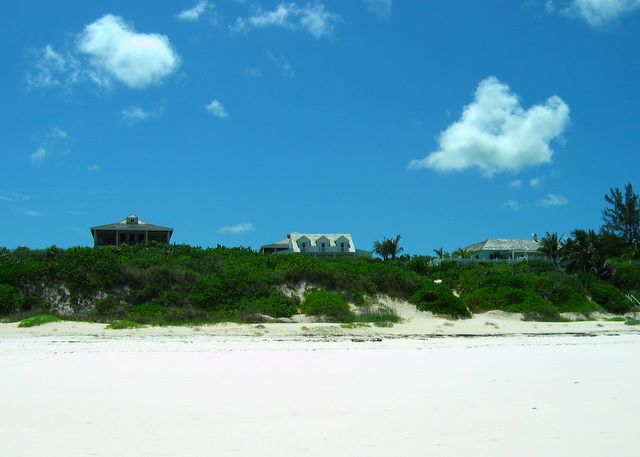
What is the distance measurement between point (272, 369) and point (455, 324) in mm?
16562

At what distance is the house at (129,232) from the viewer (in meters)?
57.5

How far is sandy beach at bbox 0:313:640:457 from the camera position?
6.64 metres

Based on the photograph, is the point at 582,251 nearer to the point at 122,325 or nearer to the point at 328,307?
the point at 328,307

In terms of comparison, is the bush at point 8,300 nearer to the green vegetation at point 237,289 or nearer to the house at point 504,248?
the green vegetation at point 237,289

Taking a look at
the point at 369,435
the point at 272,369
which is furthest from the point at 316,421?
the point at 272,369

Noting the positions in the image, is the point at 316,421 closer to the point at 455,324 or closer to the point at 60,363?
the point at 60,363

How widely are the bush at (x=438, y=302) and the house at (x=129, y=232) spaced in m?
32.7

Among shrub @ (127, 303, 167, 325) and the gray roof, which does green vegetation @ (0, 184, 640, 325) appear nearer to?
shrub @ (127, 303, 167, 325)

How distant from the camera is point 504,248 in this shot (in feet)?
261

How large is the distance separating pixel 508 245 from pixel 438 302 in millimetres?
53890

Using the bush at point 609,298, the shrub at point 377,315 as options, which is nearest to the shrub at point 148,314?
the shrub at point 377,315

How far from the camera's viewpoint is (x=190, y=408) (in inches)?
332

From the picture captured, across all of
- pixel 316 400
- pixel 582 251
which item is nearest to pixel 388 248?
pixel 582 251

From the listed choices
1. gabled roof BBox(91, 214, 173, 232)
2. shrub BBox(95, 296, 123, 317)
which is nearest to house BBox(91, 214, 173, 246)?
gabled roof BBox(91, 214, 173, 232)
